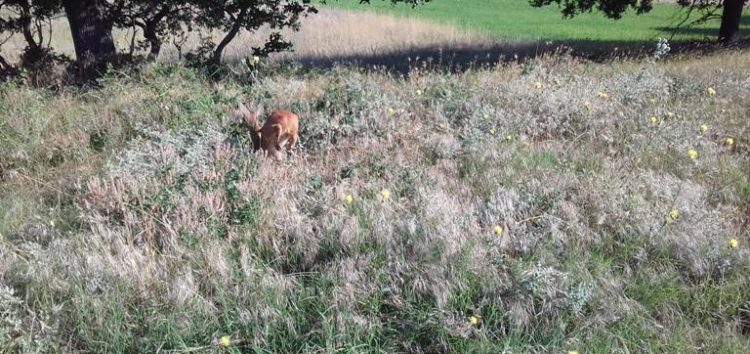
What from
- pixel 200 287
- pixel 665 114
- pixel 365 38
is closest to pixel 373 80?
pixel 665 114

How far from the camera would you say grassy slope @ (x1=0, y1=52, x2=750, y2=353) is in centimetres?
284

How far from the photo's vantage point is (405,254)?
3.24 metres

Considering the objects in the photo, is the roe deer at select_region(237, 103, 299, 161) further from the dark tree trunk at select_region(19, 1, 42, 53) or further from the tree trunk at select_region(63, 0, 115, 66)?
the dark tree trunk at select_region(19, 1, 42, 53)

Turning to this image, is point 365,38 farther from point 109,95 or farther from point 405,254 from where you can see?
point 405,254

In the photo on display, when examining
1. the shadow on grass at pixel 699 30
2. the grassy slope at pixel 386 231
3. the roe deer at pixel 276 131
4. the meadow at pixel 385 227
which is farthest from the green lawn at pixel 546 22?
the roe deer at pixel 276 131

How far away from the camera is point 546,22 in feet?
96.1

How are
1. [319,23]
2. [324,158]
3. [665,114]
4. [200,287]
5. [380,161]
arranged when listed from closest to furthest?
[200,287], [380,161], [324,158], [665,114], [319,23]

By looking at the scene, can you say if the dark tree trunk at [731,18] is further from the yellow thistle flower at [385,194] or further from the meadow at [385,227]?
the yellow thistle flower at [385,194]

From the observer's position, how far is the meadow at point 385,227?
9.32ft

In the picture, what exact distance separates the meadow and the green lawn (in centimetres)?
1472

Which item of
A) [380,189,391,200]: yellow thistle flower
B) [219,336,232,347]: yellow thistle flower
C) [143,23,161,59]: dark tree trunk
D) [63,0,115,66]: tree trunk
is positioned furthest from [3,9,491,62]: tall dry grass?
[219,336,232,347]: yellow thistle flower

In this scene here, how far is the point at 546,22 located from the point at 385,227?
28.1 m

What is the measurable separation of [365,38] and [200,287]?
18171 mm

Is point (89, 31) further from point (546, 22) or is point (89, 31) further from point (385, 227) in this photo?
point (546, 22)
